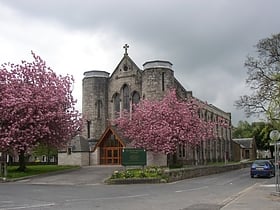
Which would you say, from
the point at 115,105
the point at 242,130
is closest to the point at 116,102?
the point at 115,105

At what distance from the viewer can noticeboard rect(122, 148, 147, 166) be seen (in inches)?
1348

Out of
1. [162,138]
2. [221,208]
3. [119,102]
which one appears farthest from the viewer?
[119,102]

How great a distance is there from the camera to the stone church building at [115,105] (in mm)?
54812

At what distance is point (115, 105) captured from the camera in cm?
6134

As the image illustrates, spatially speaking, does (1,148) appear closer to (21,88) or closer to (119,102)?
(21,88)

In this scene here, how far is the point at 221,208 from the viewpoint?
49.9 ft

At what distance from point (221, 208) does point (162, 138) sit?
28.2 metres

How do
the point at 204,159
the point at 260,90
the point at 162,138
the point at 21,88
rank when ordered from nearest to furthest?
the point at 260,90 → the point at 21,88 → the point at 162,138 → the point at 204,159

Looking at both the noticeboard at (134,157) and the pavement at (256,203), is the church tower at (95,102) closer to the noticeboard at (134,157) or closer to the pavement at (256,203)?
the noticeboard at (134,157)

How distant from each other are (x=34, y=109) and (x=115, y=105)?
23.5 metres

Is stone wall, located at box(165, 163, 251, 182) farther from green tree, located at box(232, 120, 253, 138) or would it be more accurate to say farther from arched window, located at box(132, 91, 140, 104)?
green tree, located at box(232, 120, 253, 138)

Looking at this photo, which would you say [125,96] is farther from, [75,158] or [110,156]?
[75,158]

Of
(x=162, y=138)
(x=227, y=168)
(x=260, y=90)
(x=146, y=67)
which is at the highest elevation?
(x=146, y=67)

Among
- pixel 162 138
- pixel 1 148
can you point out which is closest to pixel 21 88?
pixel 1 148
